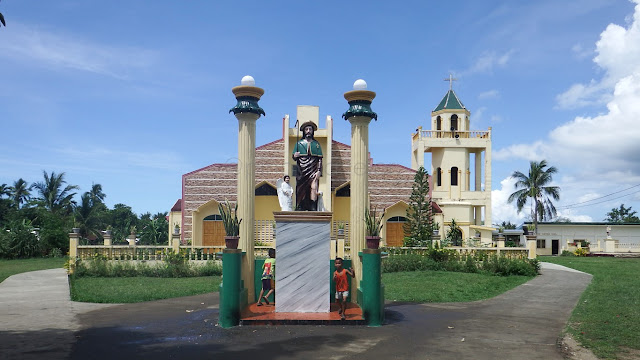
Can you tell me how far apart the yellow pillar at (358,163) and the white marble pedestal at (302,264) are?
1232mm

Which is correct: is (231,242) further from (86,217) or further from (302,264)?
(86,217)

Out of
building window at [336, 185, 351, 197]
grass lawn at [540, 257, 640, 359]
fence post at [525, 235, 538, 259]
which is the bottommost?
grass lawn at [540, 257, 640, 359]

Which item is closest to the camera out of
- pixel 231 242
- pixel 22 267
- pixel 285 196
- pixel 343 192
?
pixel 231 242

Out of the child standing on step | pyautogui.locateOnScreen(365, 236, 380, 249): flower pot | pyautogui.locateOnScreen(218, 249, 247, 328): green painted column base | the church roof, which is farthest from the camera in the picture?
the church roof

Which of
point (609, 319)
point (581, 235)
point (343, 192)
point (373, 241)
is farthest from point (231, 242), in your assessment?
point (581, 235)

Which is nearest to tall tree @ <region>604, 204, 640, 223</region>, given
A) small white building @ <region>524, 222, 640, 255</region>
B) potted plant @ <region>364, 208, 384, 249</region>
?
small white building @ <region>524, 222, 640, 255</region>

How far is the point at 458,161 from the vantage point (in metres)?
35.3

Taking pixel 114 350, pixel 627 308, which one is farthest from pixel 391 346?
pixel 627 308

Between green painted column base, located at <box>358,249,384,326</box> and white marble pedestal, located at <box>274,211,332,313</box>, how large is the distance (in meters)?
0.85

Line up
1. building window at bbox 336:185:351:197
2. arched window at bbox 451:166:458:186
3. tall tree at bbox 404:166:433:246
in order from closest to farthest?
tall tree at bbox 404:166:433:246 → building window at bbox 336:185:351:197 → arched window at bbox 451:166:458:186

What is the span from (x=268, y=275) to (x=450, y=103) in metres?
29.1

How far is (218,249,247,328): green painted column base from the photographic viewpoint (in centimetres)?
931

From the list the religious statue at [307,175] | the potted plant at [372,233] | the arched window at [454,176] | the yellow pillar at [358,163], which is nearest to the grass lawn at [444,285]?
the yellow pillar at [358,163]

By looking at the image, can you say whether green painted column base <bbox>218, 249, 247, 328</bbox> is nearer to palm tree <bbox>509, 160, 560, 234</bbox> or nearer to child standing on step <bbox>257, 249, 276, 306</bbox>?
child standing on step <bbox>257, 249, 276, 306</bbox>
